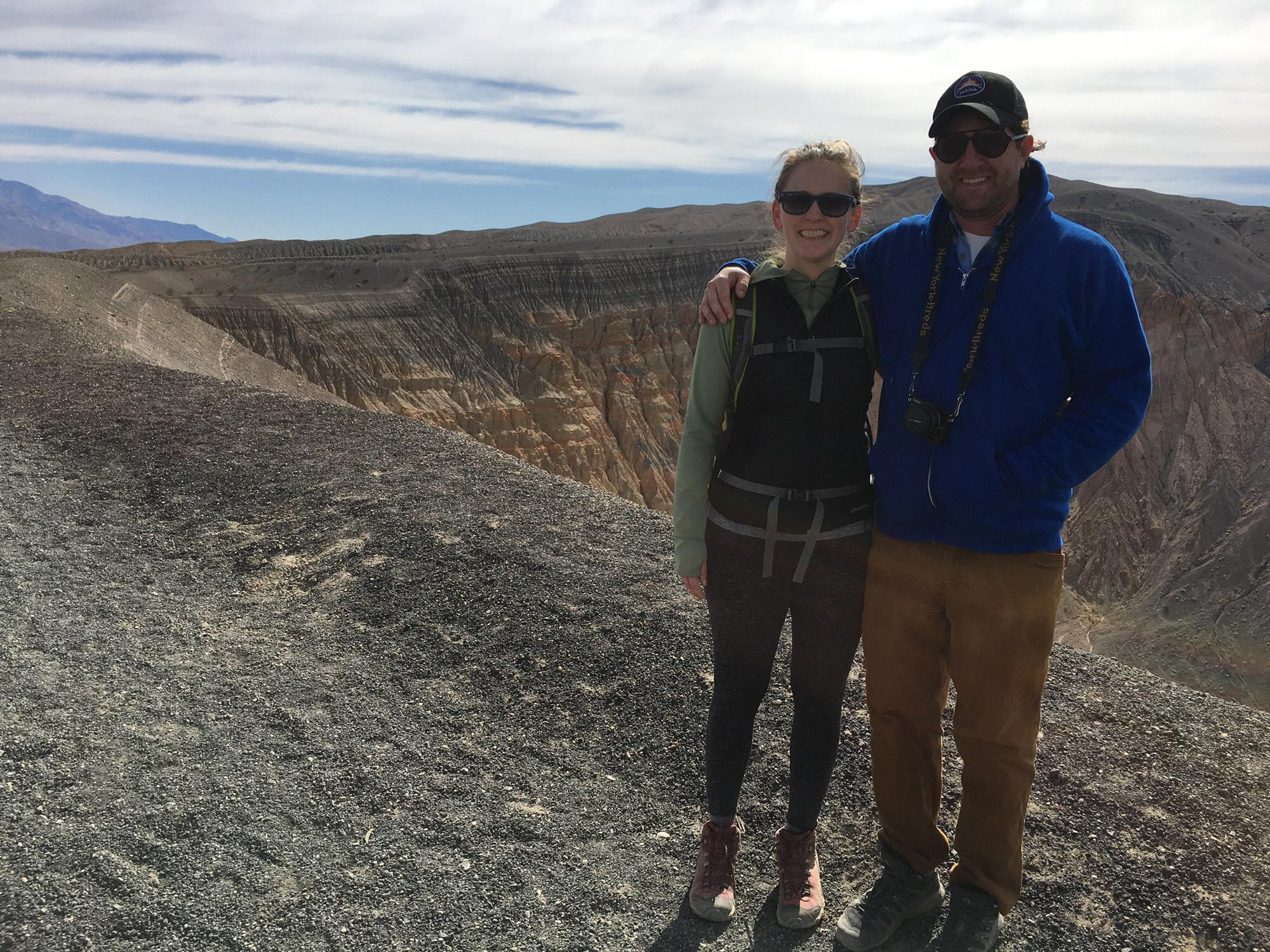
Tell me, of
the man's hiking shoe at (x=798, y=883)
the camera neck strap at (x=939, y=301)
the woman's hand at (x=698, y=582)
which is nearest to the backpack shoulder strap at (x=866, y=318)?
the camera neck strap at (x=939, y=301)

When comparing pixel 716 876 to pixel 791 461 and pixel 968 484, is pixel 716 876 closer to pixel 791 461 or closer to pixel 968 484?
pixel 791 461

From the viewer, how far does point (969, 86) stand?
279cm

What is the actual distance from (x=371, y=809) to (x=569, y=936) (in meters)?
1.05

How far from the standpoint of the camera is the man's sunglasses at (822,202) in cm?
283

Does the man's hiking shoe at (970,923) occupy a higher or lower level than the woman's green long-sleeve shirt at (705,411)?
lower

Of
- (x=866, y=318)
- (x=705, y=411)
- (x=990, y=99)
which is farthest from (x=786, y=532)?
(x=990, y=99)

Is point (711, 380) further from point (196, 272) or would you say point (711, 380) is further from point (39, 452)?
point (196, 272)

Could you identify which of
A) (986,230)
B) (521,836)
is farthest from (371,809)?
(986,230)

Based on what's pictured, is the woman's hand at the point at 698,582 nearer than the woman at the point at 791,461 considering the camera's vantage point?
No

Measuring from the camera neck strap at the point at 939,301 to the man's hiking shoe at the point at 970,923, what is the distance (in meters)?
1.66

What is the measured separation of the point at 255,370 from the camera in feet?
79.8

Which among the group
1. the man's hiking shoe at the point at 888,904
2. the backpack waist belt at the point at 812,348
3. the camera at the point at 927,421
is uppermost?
the backpack waist belt at the point at 812,348

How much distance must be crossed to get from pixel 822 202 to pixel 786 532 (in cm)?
105

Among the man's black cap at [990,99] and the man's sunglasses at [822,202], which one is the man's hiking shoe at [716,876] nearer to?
the man's sunglasses at [822,202]
